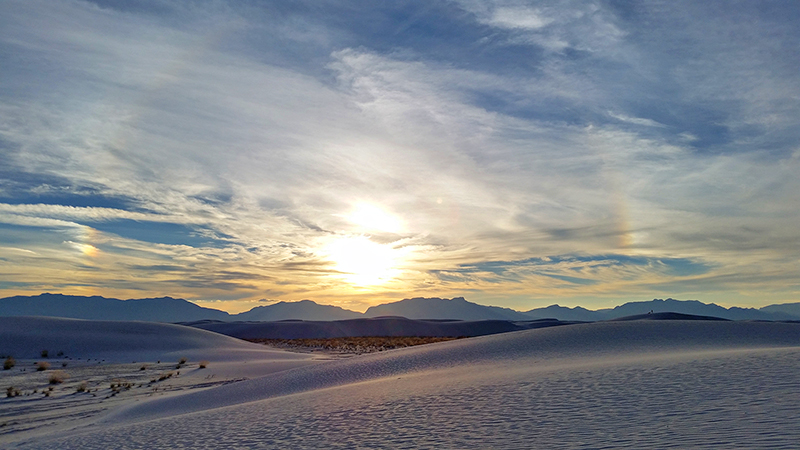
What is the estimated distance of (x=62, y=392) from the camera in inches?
843

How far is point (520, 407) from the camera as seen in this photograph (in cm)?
1040

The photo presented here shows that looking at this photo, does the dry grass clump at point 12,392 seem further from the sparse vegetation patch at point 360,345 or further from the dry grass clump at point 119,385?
the sparse vegetation patch at point 360,345

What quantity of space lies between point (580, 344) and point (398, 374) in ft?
26.9

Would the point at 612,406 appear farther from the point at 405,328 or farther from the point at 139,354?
the point at 405,328

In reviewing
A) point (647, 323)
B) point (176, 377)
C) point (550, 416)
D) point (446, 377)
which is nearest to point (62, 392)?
point (176, 377)

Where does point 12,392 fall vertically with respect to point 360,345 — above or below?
below

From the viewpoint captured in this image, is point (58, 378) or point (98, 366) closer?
point (58, 378)

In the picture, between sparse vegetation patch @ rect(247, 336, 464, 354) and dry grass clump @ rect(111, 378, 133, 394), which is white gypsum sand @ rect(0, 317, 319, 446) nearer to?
dry grass clump @ rect(111, 378, 133, 394)

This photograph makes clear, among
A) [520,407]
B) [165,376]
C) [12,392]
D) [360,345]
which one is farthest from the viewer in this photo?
[360,345]

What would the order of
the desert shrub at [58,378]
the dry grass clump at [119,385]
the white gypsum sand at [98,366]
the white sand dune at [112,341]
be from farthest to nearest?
1. the white sand dune at [112,341]
2. the desert shrub at [58,378]
3. the dry grass clump at [119,385]
4. the white gypsum sand at [98,366]

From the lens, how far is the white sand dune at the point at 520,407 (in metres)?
7.83

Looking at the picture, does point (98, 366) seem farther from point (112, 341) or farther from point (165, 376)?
point (112, 341)

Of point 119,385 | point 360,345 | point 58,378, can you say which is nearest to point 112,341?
point 58,378

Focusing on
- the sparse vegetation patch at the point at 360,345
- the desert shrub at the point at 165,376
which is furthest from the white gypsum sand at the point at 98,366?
the sparse vegetation patch at the point at 360,345
